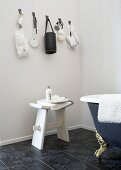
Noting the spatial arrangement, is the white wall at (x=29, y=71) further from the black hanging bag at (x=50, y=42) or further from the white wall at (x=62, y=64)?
the black hanging bag at (x=50, y=42)

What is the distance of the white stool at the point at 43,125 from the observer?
2611mm

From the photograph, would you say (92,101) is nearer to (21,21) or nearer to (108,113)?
(108,113)

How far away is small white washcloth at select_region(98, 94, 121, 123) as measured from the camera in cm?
188

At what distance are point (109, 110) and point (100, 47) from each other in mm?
1441

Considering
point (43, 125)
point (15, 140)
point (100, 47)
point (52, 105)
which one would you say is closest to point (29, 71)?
point (52, 105)

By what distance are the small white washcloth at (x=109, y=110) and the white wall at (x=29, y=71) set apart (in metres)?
1.24

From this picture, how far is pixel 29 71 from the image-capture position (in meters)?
2.97

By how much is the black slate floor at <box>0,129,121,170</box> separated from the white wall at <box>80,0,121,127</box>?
0.75 metres

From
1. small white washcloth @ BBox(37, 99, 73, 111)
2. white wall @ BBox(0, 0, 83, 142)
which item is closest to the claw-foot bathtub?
small white washcloth @ BBox(37, 99, 73, 111)

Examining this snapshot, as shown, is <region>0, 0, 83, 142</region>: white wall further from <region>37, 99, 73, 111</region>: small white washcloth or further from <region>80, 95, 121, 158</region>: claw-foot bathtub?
<region>80, 95, 121, 158</region>: claw-foot bathtub

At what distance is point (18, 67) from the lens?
2.88 metres

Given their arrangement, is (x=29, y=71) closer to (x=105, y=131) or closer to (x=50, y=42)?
(x=50, y=42)

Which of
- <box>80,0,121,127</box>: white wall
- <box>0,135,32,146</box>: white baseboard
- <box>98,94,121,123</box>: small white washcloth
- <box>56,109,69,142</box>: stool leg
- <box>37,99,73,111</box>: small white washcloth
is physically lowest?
<box>0,135,32,146</box>: white baseboard

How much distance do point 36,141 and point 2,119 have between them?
500 mm
